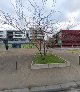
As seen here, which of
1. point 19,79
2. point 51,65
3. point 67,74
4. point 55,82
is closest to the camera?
point 55,82

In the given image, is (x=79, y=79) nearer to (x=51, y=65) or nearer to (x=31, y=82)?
(x=31, y=82)

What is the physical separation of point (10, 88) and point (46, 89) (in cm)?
183

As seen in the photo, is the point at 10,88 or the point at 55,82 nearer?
the point at 10,88

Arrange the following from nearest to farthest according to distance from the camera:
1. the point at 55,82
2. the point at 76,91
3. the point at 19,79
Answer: the point at 76,91
the point at 55,82
the point at 19,79

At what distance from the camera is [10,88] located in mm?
10609

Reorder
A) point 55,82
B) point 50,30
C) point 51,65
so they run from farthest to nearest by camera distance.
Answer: point 50,30
point 51,65
point 55,82

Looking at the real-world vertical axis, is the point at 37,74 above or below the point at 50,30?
below

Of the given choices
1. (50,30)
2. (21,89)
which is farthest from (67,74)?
(50,30)

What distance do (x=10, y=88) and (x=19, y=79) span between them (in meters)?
1.90

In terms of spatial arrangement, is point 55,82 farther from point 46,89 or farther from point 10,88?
point 10,88

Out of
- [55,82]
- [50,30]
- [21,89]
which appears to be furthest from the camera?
[50,30]

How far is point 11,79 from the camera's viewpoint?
1253 centimetres

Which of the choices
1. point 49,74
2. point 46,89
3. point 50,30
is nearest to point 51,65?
point 49,74

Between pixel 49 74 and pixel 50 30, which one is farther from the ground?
pixel 50 30
